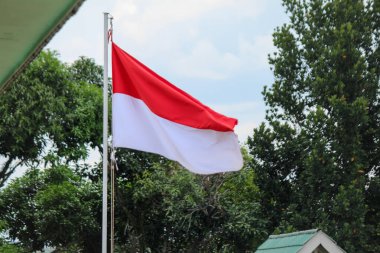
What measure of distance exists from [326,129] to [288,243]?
880cm

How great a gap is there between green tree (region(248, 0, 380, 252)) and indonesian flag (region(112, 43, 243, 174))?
7.84 metres

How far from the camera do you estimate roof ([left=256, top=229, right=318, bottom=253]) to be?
6176 mm

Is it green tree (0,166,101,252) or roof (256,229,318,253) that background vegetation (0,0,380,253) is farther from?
roof (256,229,318,253)

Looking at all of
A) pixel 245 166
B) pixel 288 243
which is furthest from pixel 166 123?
pixel 245 166

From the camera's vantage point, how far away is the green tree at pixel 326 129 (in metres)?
14.0

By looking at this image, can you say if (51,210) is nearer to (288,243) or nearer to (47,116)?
(47,116)

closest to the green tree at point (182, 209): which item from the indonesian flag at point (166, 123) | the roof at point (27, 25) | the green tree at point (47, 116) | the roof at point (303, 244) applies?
the green tree at point (47, 116)

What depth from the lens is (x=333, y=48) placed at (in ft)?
49.2

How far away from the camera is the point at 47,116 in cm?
1524

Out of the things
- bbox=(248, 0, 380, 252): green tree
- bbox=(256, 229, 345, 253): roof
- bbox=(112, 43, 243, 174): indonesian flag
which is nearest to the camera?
bbox=(112, 43, 243, 174): indonesian flag

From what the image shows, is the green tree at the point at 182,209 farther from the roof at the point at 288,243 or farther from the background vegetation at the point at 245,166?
the roof at the point at 288,243

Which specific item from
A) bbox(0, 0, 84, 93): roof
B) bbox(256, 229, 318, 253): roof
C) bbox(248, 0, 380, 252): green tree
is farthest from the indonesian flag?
bbox(248, 0, 380, 252): green tree

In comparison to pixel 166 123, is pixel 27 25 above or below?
below

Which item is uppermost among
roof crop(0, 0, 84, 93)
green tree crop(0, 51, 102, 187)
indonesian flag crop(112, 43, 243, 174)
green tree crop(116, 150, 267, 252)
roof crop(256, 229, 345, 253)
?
green tree crop(0, 51, 102, 187)
